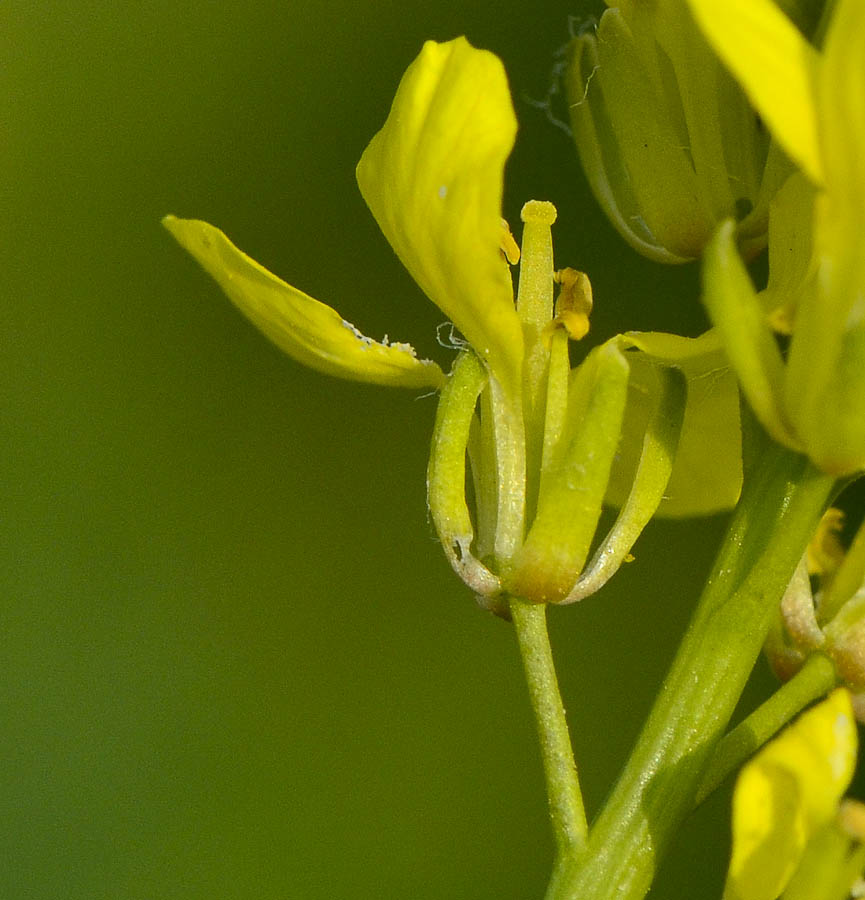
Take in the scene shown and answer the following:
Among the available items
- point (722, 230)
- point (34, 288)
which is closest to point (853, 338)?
point (722, 230)

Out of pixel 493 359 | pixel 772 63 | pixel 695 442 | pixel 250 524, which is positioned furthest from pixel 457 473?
pixel 250 524

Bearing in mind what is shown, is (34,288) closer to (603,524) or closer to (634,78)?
(603,524)

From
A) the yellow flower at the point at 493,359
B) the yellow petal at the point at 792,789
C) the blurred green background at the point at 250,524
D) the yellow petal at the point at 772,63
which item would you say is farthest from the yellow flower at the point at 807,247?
the blurred green background at the point at 250,524

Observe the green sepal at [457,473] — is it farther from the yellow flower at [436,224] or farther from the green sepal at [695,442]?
the green sepal at [695,442]

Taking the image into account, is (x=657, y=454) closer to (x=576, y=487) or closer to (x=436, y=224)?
(x=576, y=487)

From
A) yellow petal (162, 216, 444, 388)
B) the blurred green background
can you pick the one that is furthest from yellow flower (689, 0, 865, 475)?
the blurred green background

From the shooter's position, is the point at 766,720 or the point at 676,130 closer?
the point at 766,720
